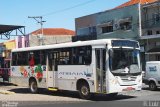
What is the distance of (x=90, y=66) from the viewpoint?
19.8 meters

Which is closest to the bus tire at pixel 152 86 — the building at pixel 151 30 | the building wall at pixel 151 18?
the building at pixel 151 30

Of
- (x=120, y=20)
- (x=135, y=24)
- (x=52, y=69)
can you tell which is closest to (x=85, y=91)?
(x=52, y=69)

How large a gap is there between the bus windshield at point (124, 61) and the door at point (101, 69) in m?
0.45

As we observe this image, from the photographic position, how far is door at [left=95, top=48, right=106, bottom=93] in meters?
19.2

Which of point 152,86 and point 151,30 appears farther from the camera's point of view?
point 151,30

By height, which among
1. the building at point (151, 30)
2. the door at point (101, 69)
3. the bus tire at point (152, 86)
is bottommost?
the bus tire at point (152, 86)

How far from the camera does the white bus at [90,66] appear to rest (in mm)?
19062

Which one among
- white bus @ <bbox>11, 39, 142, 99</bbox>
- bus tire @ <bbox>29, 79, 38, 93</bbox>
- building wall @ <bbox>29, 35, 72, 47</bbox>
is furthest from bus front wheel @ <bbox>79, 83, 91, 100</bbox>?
building wall @ <bbox>29, 35, 72, 47</bbox>

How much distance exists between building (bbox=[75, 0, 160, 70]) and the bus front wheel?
22.9 meters

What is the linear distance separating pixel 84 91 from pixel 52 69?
334cm

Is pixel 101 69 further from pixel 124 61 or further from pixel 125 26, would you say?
pixel 125 26

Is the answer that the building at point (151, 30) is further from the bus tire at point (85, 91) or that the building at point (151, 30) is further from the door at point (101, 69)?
the door at point (101, 69)

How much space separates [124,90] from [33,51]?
300 inches

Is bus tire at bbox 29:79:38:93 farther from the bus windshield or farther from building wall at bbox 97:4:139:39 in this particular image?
building wall at bbox 97:4:139:39
